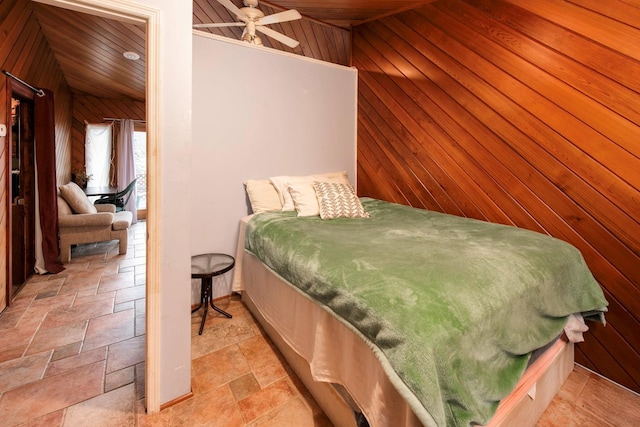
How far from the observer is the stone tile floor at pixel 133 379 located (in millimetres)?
1479

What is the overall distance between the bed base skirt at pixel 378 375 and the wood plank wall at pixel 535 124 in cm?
53

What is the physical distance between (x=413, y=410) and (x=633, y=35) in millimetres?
2306

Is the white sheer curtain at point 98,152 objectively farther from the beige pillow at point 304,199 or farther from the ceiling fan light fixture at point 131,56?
the beige pillow at point 304,199

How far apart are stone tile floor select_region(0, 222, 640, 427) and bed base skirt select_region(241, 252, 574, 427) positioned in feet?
0.23

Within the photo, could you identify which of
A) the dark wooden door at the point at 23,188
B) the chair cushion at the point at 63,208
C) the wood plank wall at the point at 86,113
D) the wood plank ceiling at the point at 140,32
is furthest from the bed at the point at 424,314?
the wood plank wall at the point at 86,113

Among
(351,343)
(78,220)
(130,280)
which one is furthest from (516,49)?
(78,220)

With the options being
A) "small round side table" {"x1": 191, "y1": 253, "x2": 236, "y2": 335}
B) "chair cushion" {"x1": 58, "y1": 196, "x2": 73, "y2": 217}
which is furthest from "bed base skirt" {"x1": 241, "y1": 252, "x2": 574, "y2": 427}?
"chair cushion" {"x1": 58, "y1": 196, "x2": 73, "y2": 217}

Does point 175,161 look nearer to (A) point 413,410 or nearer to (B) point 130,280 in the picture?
(A) point 413,410

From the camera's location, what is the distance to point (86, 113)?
18.3 ft

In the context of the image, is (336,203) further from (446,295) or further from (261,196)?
(446,295)

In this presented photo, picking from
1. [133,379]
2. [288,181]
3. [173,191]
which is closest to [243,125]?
[288,181]

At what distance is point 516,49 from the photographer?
6.97 ft

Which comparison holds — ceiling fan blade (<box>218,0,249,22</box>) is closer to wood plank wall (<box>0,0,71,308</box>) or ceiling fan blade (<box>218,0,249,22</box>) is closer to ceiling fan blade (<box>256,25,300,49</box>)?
ceiling fan blade (<box>256,25,300,49</box>)

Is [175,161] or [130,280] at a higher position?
[175,161]
